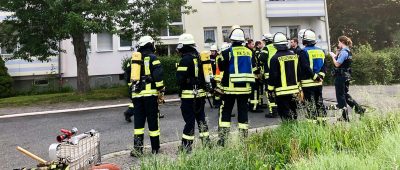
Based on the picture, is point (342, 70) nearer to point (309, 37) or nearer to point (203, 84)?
point (309, 37)

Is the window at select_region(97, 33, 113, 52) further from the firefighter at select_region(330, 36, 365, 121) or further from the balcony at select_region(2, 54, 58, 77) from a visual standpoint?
the firefighter at select_region(330, 36, 365, 121)

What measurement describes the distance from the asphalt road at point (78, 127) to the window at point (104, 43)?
489 inches

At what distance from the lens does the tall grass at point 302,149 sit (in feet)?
15.4

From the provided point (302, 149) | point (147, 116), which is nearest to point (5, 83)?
point (147, 116)

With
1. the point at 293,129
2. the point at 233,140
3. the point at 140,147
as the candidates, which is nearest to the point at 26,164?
the point at 140,147

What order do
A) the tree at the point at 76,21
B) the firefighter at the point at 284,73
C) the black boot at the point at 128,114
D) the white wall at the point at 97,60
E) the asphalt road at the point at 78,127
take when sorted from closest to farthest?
the firefighter at the point at 284,73
the asphalt road at the point at 78,127
the black boot at the point at 128,114
the tree at the point at 76,21
the white wall at the point at 97,60

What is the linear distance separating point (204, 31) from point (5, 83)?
12234 millimetres

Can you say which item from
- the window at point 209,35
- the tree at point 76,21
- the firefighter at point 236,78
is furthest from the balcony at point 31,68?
the firefighter at point 236,78

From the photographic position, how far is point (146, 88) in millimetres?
6887

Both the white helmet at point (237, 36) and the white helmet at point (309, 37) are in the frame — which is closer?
the white helmet at point (237, 36)

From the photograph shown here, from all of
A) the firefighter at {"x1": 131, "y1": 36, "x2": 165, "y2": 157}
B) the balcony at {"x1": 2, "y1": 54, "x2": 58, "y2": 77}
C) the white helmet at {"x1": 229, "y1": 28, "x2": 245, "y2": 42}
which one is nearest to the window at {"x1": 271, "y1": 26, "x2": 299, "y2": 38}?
the balcony at {"x1": 2, "y1": 54, "x2": 58, "y2": 77}

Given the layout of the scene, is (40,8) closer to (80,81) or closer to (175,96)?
(80,81)

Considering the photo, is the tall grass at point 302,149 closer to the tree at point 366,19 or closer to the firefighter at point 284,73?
the firefighter at point 284,73

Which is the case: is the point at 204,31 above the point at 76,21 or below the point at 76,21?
above
